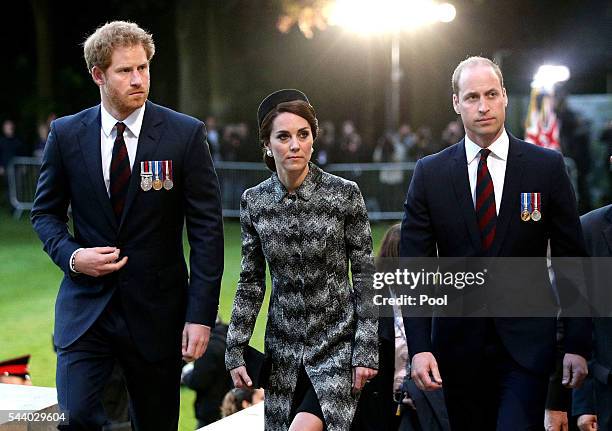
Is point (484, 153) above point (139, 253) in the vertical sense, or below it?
above

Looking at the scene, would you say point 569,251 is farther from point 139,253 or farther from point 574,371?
point 139,253

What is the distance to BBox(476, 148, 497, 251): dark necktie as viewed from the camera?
14.3ft

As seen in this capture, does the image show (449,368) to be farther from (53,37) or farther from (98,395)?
(53,37)

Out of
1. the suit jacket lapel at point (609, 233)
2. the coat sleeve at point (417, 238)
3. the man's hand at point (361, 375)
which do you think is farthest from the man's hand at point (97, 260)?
the suit jacket lapel at point (609, 233)

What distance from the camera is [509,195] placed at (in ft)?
14.2

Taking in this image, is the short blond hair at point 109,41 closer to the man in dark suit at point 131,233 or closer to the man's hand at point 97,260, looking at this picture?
the man in dark suit at point 131,233

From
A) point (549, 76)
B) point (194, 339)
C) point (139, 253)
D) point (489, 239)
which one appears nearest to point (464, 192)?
point (489, 239)

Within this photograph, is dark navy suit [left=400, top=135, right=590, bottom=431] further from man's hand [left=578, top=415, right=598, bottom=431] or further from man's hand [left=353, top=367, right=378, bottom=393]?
man's hand [left=578, top=415, right=598, bottom=431]

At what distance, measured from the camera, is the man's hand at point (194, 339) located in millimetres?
4402

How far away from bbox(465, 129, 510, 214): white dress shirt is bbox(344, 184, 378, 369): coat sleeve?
0.46 m

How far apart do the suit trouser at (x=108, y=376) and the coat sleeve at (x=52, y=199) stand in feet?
1.03

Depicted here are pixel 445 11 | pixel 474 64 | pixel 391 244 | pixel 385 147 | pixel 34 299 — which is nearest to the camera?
pixel 474 64

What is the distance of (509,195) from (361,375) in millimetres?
900

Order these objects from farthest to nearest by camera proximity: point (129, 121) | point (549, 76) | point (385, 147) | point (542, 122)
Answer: point (385, 147)
point (549, 76)
point (542, 122)
point (129, 121)
